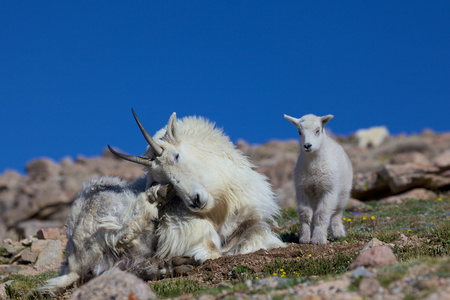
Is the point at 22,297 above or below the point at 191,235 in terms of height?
below

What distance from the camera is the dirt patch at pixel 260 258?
287 inches

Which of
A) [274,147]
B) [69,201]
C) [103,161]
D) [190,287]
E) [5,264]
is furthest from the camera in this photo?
[274,147]

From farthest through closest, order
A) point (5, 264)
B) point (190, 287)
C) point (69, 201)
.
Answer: point (69, 201), point (5, 264), point (190, 287)

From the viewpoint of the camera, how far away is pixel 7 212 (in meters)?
30.3

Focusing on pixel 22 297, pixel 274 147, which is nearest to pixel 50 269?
pixel 22 297

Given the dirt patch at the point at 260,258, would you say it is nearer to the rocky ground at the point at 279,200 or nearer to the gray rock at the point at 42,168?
the rocky ground at the point at 279,200

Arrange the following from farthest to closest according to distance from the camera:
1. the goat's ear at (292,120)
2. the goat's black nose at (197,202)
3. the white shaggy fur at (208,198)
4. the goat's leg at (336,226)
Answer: the goat's leg at (336,226) < the goat's ear at (292,120) < the white shaggy fur at (208,198) < the goat's black nose at (197,202)

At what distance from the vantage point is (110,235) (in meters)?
8.28

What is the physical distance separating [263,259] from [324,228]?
1594 mm

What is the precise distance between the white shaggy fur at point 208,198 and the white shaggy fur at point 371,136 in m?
44.1

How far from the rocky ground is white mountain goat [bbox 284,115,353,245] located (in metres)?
0.53

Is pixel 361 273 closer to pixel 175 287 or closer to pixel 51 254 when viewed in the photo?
pixel 175 287

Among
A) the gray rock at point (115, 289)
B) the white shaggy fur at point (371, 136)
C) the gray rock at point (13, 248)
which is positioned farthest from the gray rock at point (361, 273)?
the white shaggy fur at point (371, 136)

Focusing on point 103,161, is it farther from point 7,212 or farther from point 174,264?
point 174,264
